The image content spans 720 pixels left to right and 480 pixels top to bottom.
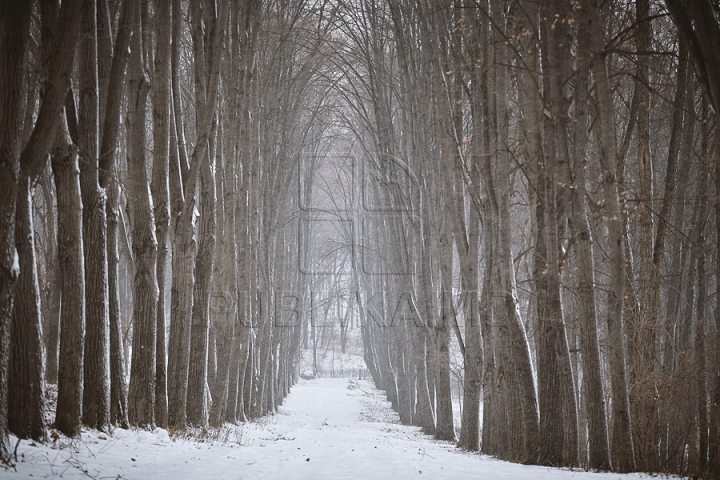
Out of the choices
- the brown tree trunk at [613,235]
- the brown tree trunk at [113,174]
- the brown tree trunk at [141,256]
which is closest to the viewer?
the brown tree trunk at [613,235]

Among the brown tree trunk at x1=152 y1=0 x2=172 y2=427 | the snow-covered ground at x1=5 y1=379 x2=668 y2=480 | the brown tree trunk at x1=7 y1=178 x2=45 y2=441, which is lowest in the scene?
the snow-covered ground at x1=5 y1=379 x2=668 y2=480

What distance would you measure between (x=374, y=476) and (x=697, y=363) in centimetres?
532

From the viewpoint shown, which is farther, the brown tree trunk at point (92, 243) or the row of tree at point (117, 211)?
the brown tree trunk at point (92, 243)

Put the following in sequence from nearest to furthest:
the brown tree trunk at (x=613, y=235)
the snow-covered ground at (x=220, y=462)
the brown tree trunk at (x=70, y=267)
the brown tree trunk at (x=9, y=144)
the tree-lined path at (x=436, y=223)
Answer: the brown tree trunk at (x=9, y=144) → the snow-covered ground at (x=220, y=462) → the tree-lined path at (x=436, y=223) → the brown tree trunk at (x=70, y=267) → the brown tree trunk at (x=613, y=235)

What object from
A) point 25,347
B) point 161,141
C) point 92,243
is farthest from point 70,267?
point 161,141

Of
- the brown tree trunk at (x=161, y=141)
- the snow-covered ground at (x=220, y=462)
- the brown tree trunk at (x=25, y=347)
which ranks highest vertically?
the brown tree trunk at (x=161, y=141)

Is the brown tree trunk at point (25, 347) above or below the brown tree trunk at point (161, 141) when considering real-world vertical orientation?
below

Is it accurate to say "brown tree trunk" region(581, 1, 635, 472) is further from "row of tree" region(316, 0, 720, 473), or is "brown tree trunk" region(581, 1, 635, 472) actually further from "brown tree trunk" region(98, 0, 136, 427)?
"brown tree trunk" region(98, 0, 136, 427)

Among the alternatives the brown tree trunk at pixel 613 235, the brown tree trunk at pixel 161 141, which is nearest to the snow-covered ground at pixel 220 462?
the brown tree trunk at pixel 613 235

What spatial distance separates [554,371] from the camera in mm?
7062

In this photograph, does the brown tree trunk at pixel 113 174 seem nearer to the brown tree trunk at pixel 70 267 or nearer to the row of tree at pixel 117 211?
the row of tree at pixel 117 211

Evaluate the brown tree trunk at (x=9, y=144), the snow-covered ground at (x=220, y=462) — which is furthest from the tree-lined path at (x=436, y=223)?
the snow-covered ground at (x=220, y=462)

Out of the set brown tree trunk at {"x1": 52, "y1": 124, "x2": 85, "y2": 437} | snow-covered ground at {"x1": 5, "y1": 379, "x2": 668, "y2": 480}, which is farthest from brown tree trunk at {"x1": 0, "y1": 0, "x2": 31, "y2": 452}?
brown tree trunk at {"x1": 52, "y1": 124, "x2": 85, "y2": 437}

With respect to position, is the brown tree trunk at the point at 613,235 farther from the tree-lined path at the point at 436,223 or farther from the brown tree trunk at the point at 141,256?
the brown tree trunk at the point at 141,256
